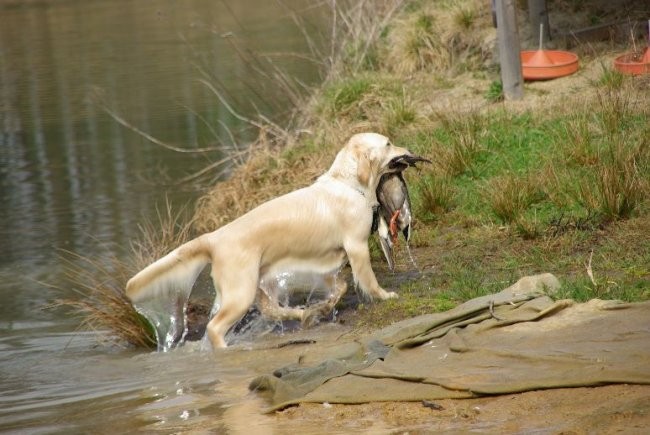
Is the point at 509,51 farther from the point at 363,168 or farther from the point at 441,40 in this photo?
the point at 363,168

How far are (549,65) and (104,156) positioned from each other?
23.5 ft

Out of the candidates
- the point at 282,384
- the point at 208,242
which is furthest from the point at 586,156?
the point at 282,384

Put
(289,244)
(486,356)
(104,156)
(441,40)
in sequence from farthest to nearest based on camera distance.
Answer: (104,156)
(441,40)
(289,244)
(486,356)

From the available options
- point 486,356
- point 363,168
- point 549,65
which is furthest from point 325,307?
point 549,65

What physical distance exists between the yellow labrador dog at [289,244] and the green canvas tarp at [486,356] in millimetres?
1148

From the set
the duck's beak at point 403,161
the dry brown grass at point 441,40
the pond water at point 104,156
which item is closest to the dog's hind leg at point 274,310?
the pond water at point 104,156

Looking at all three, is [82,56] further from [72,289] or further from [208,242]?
[208,242]

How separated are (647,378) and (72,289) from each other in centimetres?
666

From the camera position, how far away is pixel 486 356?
245 inches

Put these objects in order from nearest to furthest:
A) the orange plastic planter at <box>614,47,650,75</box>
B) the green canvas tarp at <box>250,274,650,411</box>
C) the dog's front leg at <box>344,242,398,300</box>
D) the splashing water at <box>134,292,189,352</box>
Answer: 1. the green canvas tarp at <box>250,274,650,411</box>
2. the splashing water at <box>134,292,189,352</box>
3. the dog's front leg at <box>344,242,398,300</box>
4. the orange plastic planter at <box>614,47,650,75</box>

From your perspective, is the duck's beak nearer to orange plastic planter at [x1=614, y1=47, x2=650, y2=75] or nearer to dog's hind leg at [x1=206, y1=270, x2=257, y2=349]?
dog's hind leg at [x1=206, y1=270, x2=257, y2=349]

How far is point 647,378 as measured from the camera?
5473 millimetres

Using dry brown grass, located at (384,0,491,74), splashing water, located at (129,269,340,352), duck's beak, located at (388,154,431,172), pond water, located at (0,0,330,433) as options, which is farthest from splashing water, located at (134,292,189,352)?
dry brown grass, located at (384,0,491,74)

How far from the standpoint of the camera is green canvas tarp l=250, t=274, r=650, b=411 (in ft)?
19.0
